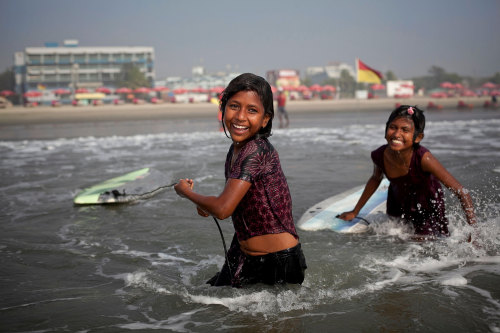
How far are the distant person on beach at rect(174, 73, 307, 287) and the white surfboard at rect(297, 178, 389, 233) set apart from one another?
6.69 ft

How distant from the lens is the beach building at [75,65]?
3570 inches

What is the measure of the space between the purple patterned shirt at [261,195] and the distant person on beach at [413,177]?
1.81 meters

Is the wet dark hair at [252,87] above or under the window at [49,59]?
under

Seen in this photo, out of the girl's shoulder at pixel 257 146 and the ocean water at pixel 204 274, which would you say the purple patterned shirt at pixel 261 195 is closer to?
the girl's shoulder at pixel 257 146

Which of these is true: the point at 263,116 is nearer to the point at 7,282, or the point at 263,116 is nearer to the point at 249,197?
the point at 249,197

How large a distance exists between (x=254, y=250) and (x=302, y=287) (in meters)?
0.71

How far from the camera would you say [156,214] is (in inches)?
215

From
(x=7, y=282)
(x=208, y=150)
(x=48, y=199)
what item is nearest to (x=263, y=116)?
(x=7, y=282)

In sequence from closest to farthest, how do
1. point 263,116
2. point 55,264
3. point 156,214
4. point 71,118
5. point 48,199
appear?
point 263,116 < point 55,264 < point 156,214 < point 48,199 < point 71,118

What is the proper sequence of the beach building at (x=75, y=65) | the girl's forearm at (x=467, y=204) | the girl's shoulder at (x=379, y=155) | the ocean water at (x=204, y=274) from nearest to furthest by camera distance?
the ocean water at (x=204, y=274)
the girl's forearm at (x=467, y=204)
the girl's shoulder at (x=379, y=155)
the beach building at (x=75, y=65)

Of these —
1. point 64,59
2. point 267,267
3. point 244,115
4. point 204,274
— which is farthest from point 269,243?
point 64,59

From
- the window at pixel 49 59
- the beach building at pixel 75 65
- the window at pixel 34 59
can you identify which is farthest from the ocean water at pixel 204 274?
the window at pixel 34 59

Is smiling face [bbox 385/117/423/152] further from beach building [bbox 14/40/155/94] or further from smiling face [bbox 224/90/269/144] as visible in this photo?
beach building [bbox 14/40/155/94]

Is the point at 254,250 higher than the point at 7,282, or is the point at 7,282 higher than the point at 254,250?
the point at 254,250
